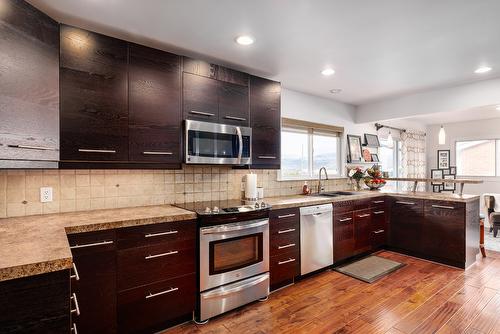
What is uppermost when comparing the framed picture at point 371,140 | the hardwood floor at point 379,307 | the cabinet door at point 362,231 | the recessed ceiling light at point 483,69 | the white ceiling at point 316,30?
the white ceiling at point 316,30

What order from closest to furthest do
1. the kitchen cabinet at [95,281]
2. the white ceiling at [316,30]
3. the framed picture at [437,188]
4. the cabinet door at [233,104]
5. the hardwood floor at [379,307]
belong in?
the kitchen cabinet at [95,281] → the white ceiling at [316,30] → the hardwood floor at [379,307] → the cabinet door at [233,104] → the framed picture at [437,188]

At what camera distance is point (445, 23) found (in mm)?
2074

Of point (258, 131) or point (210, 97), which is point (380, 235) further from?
point (210, 97)

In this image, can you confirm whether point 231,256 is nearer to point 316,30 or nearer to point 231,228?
point 231,228

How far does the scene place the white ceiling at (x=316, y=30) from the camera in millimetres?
1856

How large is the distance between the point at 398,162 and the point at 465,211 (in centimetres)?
301

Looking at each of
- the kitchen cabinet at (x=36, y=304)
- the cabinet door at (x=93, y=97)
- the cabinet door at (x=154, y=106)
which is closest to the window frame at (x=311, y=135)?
the cabinet door at (x=154, y=106)

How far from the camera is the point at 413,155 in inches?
252

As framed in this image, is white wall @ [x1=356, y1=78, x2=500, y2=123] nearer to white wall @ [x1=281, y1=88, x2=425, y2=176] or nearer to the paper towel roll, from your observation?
white wall @ [x1=281, y1=88, x2=425, y2=176]

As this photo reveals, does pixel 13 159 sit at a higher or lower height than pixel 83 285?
higher

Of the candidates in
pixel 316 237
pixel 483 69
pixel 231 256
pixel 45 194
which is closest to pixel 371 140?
pixel 483 69

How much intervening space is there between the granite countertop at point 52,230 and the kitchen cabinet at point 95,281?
85 millimetres

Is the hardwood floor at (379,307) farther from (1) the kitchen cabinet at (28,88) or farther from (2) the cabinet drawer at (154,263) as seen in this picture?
(1) the kitchen cabinet at (28,88)

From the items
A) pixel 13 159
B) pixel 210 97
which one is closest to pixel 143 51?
pixel 210 97
